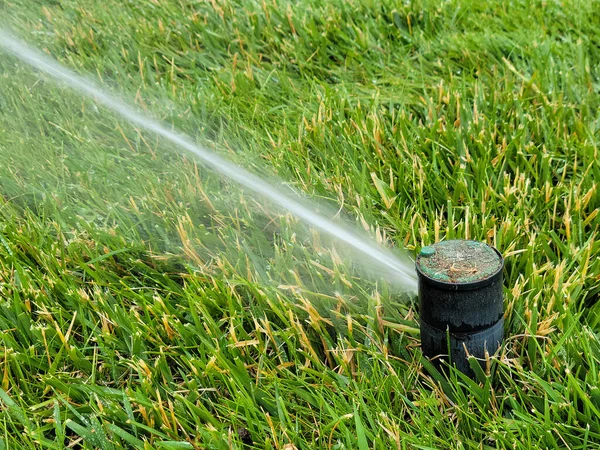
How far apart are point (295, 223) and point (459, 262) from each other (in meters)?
0.86

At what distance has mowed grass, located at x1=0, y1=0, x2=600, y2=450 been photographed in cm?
180

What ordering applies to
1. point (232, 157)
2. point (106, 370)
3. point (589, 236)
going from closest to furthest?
point (106, 370), point (589, 236), point (232, 157)

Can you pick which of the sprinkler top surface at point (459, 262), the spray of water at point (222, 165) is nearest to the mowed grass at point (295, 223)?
the spray of water at point (222, 165)

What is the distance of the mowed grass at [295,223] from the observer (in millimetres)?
1796

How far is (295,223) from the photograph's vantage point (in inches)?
94.6

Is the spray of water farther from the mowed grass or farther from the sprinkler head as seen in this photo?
the sprinkler head

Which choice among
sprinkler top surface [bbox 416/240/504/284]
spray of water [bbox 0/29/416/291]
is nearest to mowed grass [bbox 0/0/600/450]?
spray of water [bbox 0/29/416/291]

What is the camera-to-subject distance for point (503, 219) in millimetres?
2355

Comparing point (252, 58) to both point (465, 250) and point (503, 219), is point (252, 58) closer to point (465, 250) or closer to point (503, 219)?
point (503, 219)

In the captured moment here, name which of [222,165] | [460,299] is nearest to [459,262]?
[460,299]

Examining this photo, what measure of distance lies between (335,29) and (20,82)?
1.61m

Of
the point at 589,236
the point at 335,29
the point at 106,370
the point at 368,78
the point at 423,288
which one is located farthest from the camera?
the point at 335,29

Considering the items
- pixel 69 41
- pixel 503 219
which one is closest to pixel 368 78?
pixel 503 219

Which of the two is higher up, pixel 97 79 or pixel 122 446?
pixel 97 79
